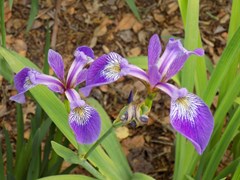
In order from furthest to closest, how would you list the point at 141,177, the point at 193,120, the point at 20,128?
the point at 20,128 → the point at 141,177 → the point at 193,120

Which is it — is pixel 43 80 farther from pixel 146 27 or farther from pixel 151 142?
pixel 146 27

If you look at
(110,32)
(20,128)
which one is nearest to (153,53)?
(20,128)

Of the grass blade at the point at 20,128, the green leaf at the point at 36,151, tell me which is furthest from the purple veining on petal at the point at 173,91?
the grass blade at the point at 20,128

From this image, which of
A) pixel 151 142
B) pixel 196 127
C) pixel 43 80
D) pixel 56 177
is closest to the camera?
pixel 196 127

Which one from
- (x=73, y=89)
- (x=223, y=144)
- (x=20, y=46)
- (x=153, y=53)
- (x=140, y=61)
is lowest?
(x=20, y=46)

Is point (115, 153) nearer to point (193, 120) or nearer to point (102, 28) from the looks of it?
point (193, 120)

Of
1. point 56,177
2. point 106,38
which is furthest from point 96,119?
point 106,38
